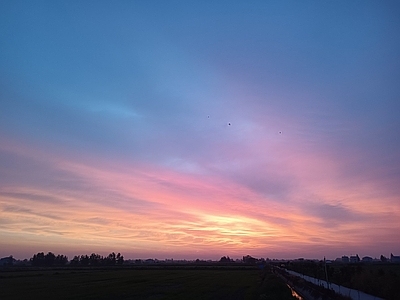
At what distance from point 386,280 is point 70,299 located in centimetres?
3001

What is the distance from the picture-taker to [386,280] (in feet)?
117

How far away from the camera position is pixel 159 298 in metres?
38.6

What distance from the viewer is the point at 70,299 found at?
37.1 meters

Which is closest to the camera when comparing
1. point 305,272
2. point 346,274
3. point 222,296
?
point 222,296

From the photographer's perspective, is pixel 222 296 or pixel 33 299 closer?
pixel 33 299

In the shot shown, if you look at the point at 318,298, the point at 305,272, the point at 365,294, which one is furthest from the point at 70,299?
the point at 305,272

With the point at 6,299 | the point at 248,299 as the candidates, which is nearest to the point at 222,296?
the point at 248,299

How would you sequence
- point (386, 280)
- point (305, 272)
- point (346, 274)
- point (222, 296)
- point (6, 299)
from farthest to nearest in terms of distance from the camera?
1. point (305, 272)
2. point (346, 274)
3. point (222, 296)
4. point (6, 299)
5. point (386, 280)

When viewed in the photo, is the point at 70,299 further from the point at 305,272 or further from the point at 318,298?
the point at 305,272

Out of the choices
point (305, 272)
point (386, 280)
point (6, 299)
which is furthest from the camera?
point (305, 272)

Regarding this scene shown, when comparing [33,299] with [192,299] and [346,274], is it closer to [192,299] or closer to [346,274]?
[192,299]

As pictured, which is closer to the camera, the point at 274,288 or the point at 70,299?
the point at 70,299

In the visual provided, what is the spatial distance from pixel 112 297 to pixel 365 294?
25608 mm

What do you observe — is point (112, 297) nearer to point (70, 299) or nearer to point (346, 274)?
point (70, 299)
